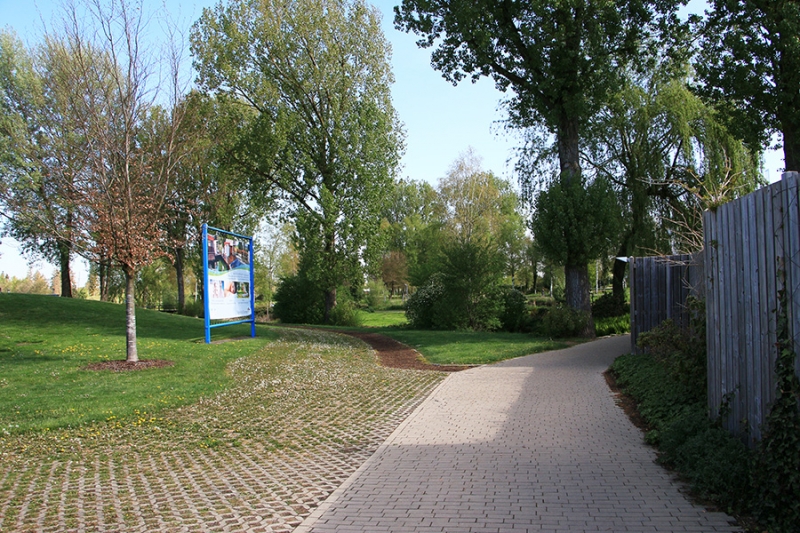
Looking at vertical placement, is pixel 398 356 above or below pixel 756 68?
below

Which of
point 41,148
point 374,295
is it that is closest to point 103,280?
point 374,295

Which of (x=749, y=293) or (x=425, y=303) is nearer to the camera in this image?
(x=749, y=293)

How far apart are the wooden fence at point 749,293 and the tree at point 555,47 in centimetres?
1476

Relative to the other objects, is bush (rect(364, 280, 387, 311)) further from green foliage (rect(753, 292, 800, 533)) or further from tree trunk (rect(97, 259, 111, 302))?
green foliage (rect(753, 292, 800, 533))

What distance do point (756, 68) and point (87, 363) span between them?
1940 cm

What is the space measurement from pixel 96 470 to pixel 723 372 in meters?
6.50

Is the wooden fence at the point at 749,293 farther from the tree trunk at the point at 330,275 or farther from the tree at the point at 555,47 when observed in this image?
the tree trunk at the point at 330,275

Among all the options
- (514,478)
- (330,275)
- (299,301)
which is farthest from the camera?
(299,301)

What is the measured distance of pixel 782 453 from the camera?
4.12 metres

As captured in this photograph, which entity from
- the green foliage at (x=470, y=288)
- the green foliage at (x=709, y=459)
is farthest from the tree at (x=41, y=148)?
the green foliage at (x=470, y=288)

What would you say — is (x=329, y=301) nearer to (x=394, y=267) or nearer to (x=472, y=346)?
(x=472, y=346)

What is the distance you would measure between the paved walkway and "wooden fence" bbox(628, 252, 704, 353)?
324cm

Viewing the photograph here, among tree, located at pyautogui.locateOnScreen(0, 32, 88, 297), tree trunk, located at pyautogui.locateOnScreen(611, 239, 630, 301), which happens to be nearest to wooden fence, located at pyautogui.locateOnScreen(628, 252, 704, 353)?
tree, located at pyautogui.locateOnScreen(0, 32, 88, 297)

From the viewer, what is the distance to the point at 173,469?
20.2ft
